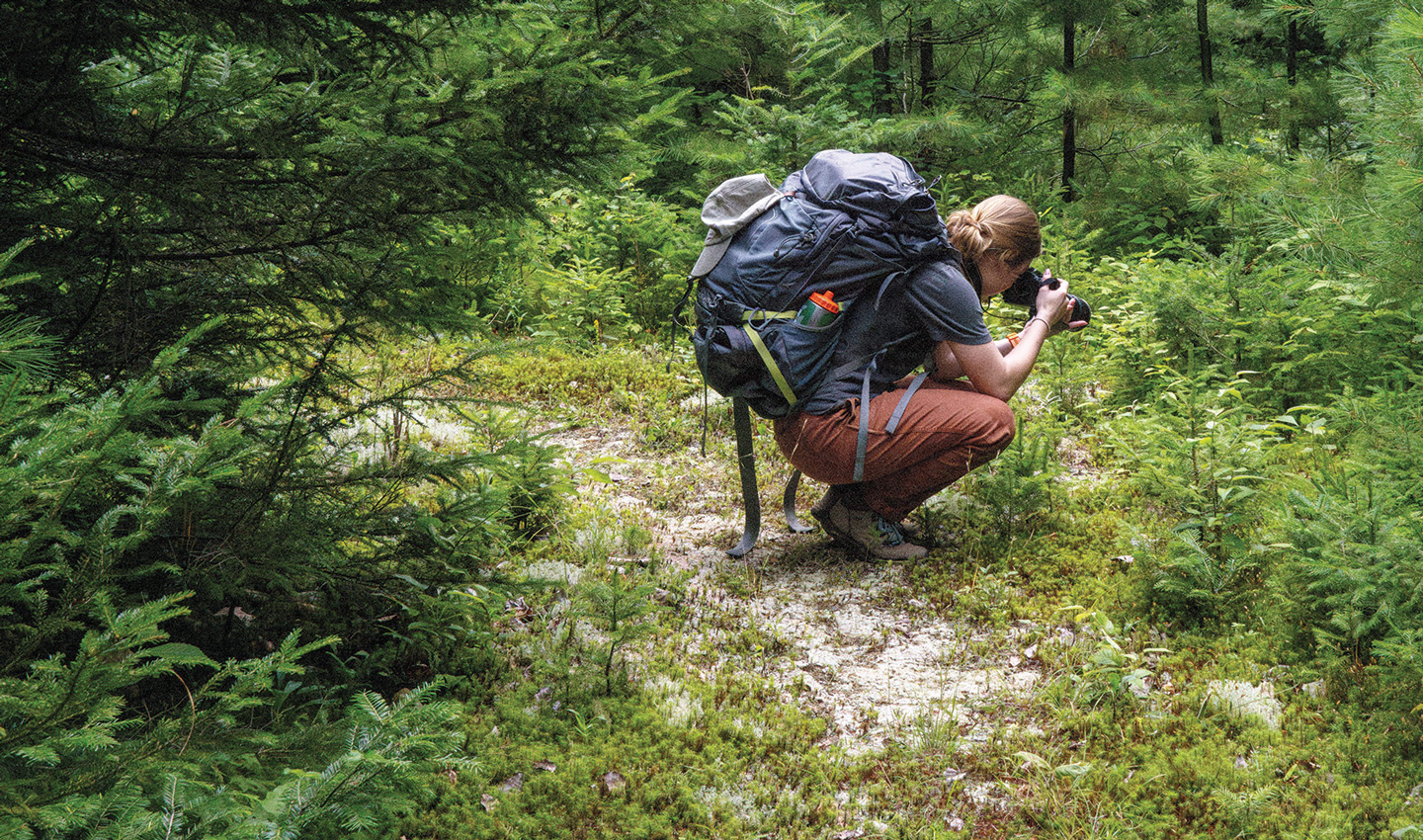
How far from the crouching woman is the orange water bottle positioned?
0.20 metres

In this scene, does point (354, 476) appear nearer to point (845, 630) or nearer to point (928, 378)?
point (845, 630)

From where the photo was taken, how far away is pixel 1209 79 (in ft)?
36.2

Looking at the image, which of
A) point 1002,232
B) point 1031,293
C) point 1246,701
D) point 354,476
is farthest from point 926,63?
point 354,476

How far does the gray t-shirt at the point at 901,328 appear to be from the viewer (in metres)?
4.82

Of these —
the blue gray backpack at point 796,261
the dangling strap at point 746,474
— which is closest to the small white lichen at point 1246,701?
the blue gray backpack at point 796,261

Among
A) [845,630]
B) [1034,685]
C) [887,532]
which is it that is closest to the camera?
[1034,685]

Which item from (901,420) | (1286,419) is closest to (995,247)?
(901,420)

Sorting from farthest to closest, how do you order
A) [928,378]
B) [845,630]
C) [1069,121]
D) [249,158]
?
[1069,121]
[928,378]
[845,630]
[249,158]

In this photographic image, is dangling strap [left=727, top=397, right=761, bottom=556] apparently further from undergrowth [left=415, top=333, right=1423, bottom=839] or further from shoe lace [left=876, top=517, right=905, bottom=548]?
shoe lace [left=876, top=517, right=905, bottom=548]

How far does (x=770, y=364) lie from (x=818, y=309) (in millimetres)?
387

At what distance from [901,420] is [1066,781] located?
6.78 ft

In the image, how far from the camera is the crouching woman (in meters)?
4.96

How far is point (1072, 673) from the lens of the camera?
4.14 meters

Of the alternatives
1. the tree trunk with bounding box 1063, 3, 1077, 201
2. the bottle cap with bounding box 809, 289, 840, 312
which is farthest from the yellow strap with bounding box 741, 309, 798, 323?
the tree trunk with bounding box 1063, 3, 1077, 201
